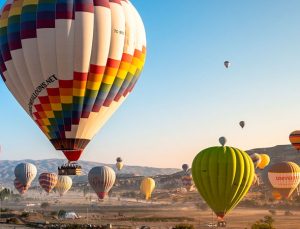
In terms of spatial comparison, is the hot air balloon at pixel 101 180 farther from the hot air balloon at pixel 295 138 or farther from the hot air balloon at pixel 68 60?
the hot air balloon at pixel 68 60

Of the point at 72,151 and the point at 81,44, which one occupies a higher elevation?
the point at 81,44

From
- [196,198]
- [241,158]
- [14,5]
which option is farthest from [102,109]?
[196,198]

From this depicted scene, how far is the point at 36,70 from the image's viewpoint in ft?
116

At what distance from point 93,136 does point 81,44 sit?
8574mm

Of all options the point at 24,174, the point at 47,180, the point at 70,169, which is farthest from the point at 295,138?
the point at 24,174

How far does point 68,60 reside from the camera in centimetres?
3506

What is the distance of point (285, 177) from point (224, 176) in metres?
39.4

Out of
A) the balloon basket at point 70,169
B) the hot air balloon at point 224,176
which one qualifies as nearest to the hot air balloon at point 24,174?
the hot air balloon at point 224,176

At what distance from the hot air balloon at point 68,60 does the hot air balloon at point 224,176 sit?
12648 millimetres

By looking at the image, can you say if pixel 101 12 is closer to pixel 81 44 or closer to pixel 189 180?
pixel 81 44

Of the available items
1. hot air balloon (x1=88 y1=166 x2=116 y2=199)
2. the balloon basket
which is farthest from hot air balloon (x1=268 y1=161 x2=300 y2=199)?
the balloon basket

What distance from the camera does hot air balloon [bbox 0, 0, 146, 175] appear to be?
34969mm

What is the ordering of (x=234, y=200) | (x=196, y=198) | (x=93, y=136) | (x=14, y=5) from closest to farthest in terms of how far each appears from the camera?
(x=14, y=5)
(x=93, y=136)
(x=234, y=200)
(x=196, y=198)

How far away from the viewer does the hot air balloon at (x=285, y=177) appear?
261ft
